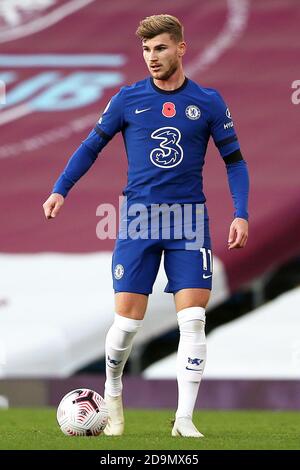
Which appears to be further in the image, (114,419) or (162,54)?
(114,419)

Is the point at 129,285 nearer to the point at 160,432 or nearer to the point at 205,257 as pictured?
the point at 205,257

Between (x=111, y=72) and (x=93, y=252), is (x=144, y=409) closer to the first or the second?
(x=93, y=252)

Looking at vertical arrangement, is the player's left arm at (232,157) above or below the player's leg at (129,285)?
above

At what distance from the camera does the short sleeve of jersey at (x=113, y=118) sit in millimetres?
5008

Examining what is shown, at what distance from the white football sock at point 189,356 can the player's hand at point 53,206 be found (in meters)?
0.65

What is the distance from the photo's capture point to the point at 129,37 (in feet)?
32.3

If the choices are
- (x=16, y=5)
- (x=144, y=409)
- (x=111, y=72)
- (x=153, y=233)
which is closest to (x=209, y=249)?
(x=153, y=233)

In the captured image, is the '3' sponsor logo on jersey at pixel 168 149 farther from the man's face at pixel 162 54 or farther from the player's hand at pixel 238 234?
the player's hand at pixel 238 234

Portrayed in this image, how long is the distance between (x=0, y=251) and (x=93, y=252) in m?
0.70

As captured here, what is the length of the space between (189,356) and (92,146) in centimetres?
99

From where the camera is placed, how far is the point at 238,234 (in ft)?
16.0
